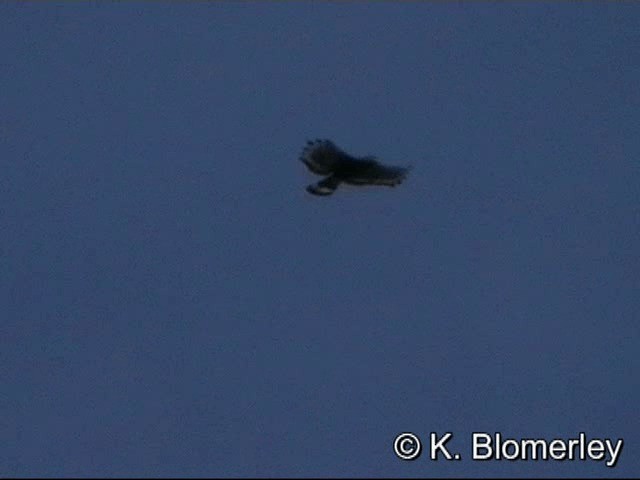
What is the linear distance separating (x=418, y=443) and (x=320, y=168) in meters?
5.93

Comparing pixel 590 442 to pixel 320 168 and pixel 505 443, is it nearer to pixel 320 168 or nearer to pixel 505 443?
pixel 505 443

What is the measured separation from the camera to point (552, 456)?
120 ft

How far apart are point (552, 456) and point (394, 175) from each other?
6.72m

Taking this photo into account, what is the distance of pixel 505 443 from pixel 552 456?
83 cm

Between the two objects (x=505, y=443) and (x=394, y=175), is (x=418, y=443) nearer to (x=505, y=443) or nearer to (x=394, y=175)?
(x=505, y=443)

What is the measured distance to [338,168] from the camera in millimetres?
40500

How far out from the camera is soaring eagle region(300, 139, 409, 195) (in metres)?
40.4

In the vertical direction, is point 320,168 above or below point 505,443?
above

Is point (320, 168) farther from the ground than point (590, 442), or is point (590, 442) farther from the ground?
point (320, 168)

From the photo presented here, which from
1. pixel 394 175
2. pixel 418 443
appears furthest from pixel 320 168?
pixel 418 443

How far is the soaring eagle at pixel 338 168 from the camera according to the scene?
40406mm

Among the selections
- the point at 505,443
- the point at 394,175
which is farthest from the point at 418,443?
the point at 394,175

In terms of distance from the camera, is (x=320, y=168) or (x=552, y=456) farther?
(x=320, y=168)

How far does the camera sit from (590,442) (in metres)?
36.8
